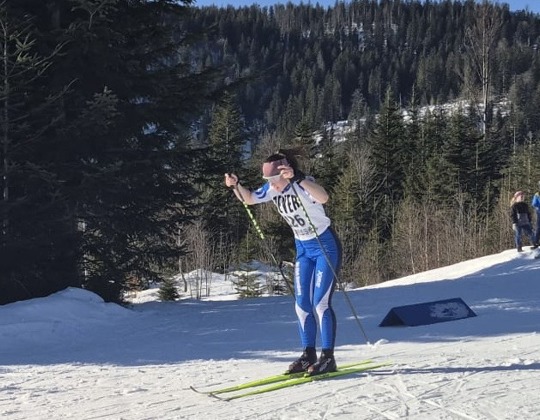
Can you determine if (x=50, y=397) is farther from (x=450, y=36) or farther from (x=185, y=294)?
(x=450, y=36)

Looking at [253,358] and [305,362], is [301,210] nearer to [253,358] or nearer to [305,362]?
[305,362]

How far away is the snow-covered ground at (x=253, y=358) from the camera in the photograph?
458 cm

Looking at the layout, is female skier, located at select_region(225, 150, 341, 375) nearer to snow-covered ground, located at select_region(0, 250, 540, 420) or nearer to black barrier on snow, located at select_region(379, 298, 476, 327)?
snow-covered ground, located at select_region(0, 250, 540, 420)

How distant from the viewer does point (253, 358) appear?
7.14 meters

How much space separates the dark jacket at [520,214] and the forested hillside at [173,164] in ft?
24.6

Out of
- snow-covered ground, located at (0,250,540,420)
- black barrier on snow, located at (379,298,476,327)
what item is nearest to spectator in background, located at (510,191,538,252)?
snow-covered ground, located at (0,250,540,420)

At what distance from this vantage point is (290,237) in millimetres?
31297

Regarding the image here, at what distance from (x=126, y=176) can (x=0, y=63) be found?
2820 millimetres

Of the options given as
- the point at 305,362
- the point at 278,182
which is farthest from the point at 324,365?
the point at 278,182

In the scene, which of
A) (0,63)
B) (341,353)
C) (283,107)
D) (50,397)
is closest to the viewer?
(50,397)

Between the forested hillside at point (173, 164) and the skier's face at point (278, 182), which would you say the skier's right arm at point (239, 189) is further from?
the forested hillside at point (173, 164)

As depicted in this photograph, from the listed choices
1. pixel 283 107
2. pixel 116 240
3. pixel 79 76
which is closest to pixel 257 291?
pixel 116 240

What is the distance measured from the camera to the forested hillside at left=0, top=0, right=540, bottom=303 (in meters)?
10.9

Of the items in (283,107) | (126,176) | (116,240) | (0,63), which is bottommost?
(116,240)
